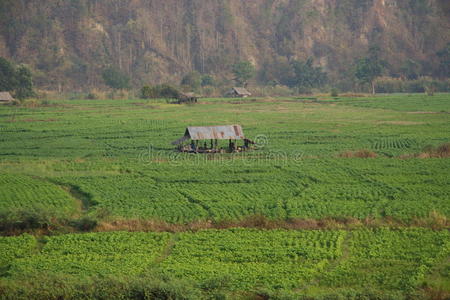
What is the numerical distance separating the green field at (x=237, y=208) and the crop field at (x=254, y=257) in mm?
57

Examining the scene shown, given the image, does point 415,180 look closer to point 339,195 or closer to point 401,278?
point 339,195

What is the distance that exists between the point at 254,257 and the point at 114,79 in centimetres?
8404

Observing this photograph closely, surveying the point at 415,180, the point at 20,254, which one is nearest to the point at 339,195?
the point at 415,180

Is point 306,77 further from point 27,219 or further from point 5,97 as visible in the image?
point 27,219

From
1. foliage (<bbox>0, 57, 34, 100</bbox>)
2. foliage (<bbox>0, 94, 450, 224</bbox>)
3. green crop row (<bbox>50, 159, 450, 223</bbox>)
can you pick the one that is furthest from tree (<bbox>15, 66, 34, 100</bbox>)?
green crop row (<bbox>50, 159, 450, 223</bbox>)

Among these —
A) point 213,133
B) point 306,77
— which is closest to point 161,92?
point 306,77

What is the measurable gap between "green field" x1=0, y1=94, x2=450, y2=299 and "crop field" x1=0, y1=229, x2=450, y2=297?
6 cm

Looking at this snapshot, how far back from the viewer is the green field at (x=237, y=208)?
52.5ft

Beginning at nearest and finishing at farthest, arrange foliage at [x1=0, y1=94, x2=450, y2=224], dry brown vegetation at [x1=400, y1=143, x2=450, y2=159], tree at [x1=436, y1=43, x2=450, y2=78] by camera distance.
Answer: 1. foliage at [x1=0, y1=94, x2=450, y2=224]
2. dry brown vegetation at [x1=400, y1=143, x2=450, y2=159]
3. tree at [x1=436, y1=43, x2=450, y2=78]

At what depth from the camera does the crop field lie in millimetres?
15961

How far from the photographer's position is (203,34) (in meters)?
128

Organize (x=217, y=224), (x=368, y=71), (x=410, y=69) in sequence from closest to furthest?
(x=217, y=224) → (x=368, y=71) → (x=410, y=69)

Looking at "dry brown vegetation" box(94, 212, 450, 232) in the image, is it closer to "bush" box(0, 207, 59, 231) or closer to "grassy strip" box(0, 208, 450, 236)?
"grassy strip" box(0, 208, 450, 236)

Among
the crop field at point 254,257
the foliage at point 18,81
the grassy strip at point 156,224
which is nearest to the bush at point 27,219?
the grassy strip at point 156,224
